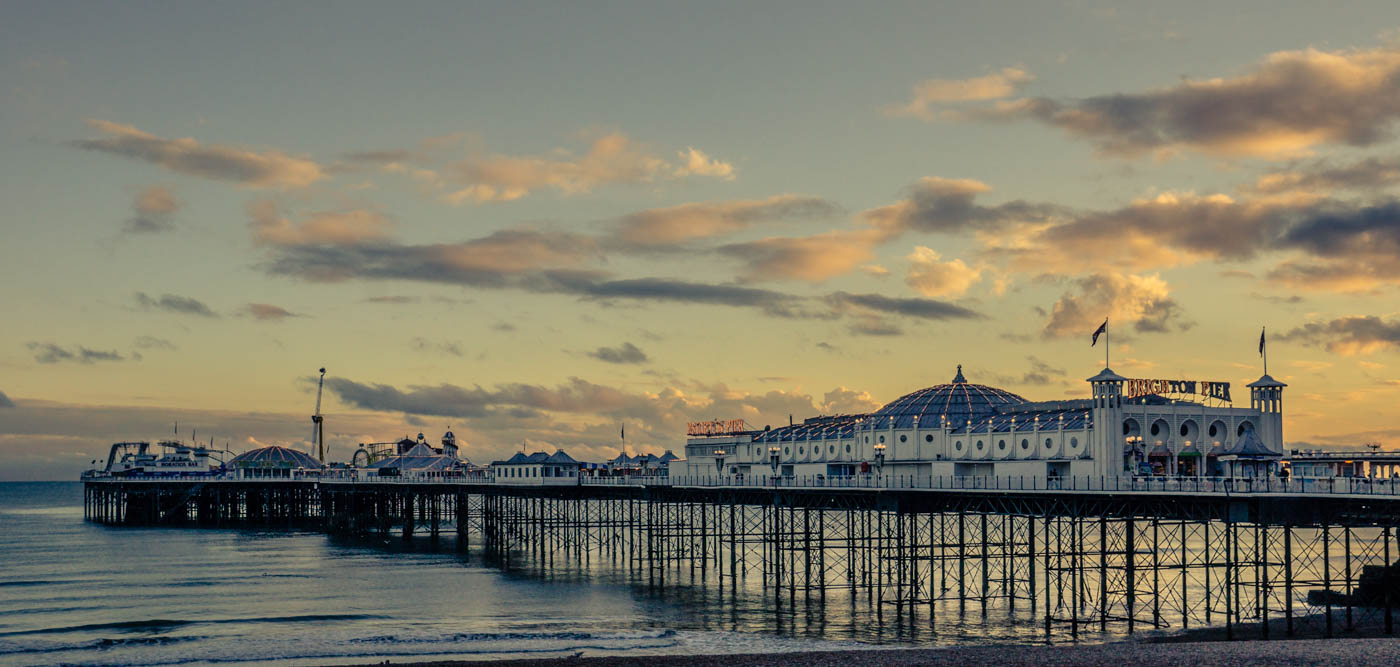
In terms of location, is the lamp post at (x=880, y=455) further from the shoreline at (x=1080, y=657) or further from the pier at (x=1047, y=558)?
the shoreline at (x=1080, y=657)

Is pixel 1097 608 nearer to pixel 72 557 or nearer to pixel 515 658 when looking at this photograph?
pixel 515 658

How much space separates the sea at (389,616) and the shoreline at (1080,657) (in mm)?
6268

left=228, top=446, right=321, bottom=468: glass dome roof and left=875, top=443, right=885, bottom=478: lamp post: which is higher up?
left=875, top=443, right=885, bottom=478: lamp post

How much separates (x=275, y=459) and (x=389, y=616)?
118 meters

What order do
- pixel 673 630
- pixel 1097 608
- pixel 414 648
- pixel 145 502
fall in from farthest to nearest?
pixel 145 502, pixel 1097 608, pixel 673 630, pixel 414 648

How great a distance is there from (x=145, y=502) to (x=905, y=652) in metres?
147

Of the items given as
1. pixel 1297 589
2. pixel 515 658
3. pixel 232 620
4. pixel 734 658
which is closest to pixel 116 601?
pixel 232 620

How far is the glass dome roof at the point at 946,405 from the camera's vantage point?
275 feet

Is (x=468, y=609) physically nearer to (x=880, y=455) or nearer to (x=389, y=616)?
(x=389, y=616)

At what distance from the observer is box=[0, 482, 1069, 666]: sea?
5512 cm

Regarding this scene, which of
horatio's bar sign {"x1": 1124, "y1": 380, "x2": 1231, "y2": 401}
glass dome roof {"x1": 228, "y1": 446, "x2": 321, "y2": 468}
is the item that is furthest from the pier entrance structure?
glass dome roof {"x1": 228, "y1": 446, "x2": 321, "y2": 468}

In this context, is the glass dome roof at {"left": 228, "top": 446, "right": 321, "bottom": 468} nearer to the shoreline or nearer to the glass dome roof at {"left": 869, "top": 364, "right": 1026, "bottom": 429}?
the glass dome roof at {"left": 869, "top": 364, "right": 1026, "bottom": 429}

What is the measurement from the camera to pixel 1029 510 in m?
61.9

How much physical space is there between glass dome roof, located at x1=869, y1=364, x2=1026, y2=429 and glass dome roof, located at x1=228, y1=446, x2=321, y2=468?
4306 inches
